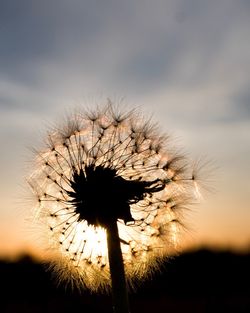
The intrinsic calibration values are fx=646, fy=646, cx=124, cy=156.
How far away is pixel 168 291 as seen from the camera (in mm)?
29781

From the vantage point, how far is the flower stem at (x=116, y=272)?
9.65 m

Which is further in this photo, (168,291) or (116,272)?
(168,291)

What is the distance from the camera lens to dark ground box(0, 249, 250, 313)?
25875 millimetres

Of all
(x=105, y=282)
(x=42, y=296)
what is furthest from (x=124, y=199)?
(x=42, y=296)

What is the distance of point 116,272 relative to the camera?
32.7 ft

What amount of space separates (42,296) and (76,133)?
63.1 feet

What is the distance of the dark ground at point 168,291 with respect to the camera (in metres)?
25.9

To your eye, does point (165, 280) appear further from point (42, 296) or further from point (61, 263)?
point (61, 263)

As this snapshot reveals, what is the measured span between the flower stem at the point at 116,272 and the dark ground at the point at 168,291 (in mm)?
11944

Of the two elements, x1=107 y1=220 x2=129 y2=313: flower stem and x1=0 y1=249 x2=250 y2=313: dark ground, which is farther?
x1=0 y1=249 x2=250 y2=313: dark ground

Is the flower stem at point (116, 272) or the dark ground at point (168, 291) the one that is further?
the dark ground at point (168, 291)

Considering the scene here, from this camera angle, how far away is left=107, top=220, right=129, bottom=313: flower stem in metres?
9.65

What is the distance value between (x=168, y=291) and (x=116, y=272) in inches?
804

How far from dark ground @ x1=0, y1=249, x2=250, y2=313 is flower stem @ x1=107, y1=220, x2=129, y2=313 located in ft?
39.2
